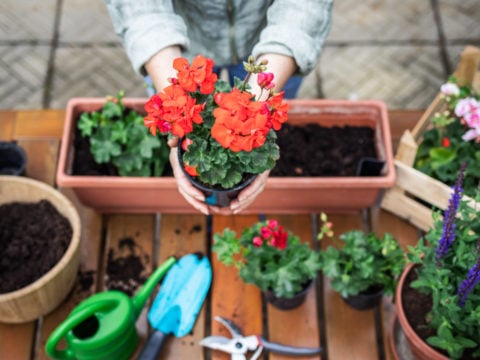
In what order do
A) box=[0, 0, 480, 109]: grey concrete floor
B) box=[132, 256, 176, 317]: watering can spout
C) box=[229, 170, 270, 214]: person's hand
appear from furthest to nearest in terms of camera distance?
box=[0, 0, 480, 109]: grey concrete floor, box=[132, 256, 176, 317]: watering can spout, box=[229, 170, 270, 214]: person's hand

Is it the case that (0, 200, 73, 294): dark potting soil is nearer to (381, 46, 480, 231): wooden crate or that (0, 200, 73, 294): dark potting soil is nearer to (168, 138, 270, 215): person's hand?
(168, 138, 270, 215): person's hand

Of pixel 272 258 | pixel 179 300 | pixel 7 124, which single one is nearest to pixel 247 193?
pixel 272 258

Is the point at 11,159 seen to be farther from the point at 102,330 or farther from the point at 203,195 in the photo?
the point at 203,195

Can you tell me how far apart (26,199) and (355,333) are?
1.13m

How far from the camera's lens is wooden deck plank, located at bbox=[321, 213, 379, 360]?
183cm

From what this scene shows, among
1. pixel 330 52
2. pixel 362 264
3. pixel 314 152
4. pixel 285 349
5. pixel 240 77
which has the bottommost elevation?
pixel 285 349

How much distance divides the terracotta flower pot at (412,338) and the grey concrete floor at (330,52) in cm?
123

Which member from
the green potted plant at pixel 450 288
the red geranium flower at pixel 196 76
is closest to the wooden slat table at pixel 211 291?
the green potted plant at pixel 450 288

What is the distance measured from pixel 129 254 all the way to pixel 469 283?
1091 millimetres

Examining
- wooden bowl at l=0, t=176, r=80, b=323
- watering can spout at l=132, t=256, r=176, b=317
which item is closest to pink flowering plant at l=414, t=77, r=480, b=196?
watering can spout at l=132, t=256, r=176, b=317

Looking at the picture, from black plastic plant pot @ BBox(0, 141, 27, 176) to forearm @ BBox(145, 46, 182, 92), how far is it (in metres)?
0.71

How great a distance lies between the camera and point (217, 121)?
1.14 meters

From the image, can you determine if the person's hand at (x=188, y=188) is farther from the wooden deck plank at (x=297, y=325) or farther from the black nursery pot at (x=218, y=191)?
the wooden deck plank at (x=297, y=325)

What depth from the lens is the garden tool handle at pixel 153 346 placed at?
1.78 meters
